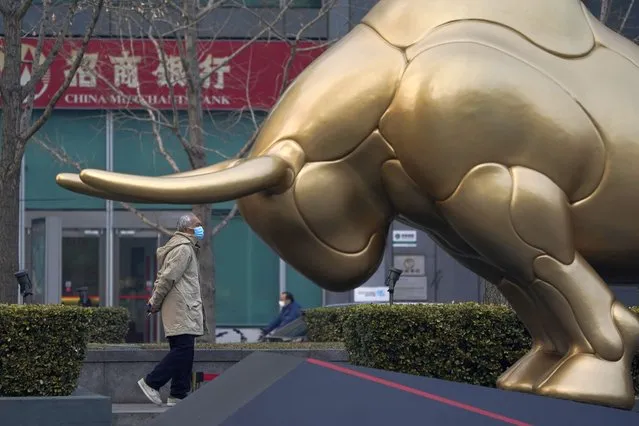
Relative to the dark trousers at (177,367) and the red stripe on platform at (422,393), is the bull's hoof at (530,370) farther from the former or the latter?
the dark trousers at (177,367)

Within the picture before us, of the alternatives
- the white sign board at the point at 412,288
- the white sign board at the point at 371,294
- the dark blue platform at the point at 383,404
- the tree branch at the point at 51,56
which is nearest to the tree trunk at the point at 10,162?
the tree branch at the point at 51,56

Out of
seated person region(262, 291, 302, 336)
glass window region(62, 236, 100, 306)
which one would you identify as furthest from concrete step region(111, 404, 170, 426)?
glass window region(62, 236, 100, 306)

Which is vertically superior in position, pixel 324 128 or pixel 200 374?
pixel 324 128

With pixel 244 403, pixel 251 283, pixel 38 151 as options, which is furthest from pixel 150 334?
pixel 244 403

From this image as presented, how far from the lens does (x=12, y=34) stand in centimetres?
1159

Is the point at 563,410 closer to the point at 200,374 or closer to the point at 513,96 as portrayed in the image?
the point at 513,96

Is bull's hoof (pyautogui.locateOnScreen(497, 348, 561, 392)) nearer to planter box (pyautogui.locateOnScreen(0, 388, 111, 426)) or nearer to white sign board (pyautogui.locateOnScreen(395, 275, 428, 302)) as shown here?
planter box (pyautogui.locateOnScreen(0, 388, 111, 426))

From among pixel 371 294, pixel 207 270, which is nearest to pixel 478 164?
pixel 207 270

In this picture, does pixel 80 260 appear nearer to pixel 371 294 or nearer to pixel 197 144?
pixel 371 294

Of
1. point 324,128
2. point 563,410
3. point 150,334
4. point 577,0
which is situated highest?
point 577,0

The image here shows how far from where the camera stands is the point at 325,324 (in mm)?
14555

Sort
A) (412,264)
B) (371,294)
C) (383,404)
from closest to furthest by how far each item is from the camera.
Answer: (383,404), (371,294), (412,264)

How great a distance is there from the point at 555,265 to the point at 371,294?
1639 centimetres

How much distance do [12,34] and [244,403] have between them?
23.1 ft
